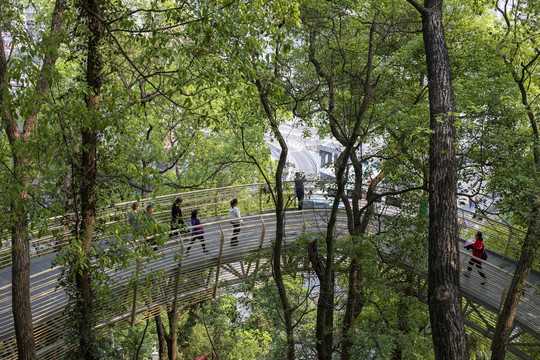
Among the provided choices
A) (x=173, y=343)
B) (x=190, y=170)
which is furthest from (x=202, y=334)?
(x=190, y=170)

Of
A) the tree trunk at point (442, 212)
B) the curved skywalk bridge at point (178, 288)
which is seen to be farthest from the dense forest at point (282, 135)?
the curved skywalk bridge at point (178, 288)

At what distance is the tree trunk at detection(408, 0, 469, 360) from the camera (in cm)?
495

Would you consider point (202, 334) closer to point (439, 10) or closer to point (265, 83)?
point (265, 83)

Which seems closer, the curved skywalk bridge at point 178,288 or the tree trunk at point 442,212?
the tree trunk at point 442,212

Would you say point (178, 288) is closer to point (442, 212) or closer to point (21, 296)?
point (21, 296)

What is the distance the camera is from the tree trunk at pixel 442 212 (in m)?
4.95

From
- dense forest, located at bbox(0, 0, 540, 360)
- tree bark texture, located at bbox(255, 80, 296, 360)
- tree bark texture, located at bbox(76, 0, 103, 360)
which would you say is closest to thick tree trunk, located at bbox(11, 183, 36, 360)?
dense forest, located at bbox(0, 0, 540, 360)

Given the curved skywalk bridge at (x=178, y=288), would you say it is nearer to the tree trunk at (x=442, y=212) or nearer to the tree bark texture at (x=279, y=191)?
the tree bark texture at (x=279, y=191)

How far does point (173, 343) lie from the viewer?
15484mm

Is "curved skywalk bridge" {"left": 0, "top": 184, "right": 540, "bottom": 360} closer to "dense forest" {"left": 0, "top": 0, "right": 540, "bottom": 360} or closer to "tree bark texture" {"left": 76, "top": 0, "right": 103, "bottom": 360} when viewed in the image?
"dense forest" {"left": 0, "top": 0, "right": 540, "bottom": 360}

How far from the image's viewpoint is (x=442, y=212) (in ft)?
17.9

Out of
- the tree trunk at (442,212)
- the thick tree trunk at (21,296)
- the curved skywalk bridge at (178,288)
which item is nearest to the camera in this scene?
the tree trunk at (442,212)

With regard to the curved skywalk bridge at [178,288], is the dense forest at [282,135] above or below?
above

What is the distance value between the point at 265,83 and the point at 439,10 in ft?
9.40
